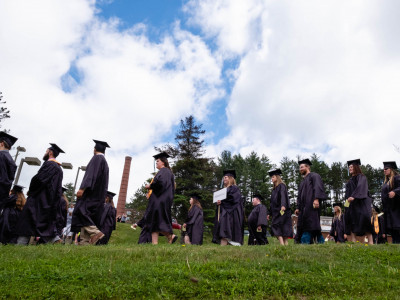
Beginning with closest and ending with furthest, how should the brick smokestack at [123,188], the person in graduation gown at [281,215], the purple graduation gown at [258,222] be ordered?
the person in graduation gown at [281,215]
the purple graduation gown at [258,222]
the brick smokestack at [123,188]

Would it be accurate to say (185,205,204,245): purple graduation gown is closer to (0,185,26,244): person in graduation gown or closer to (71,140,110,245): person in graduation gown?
(71,140,110,245): person in graduation gown

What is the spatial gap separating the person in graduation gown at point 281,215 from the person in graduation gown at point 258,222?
70.0 inches

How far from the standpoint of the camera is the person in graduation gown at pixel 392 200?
8.44 meters

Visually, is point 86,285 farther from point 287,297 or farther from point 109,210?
point 109,210

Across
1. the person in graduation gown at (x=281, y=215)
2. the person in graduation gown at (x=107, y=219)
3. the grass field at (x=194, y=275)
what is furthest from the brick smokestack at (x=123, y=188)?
the grass field at (x=194, y=275)

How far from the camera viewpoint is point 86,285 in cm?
357

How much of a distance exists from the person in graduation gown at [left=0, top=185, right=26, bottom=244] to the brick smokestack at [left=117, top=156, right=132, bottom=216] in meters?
37.6

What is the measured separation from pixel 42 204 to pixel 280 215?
20.3 ft

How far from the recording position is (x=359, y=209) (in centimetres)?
841

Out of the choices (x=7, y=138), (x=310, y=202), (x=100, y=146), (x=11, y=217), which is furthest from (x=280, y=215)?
(x=11, y=217)

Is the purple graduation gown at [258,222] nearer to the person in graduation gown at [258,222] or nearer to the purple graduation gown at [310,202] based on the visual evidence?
the person in graduation gown at [258,222]

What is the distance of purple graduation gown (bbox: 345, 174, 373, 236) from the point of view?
823 cm

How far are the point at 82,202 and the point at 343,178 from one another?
68172 millimetres

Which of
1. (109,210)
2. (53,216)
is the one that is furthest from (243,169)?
(53,216)
